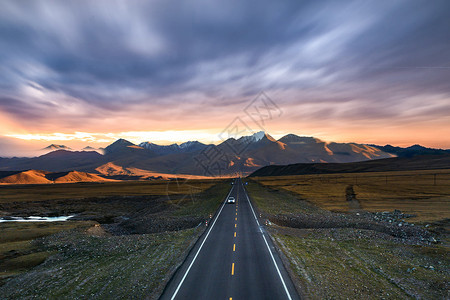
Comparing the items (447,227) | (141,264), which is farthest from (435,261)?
(141,264)

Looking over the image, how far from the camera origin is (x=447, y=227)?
3534 cm

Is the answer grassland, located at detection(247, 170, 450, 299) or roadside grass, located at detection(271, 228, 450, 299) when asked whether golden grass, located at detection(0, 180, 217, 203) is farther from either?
roadside grass, located at detection(271, 228, 450, 299)

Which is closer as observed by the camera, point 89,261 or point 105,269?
point 105,269

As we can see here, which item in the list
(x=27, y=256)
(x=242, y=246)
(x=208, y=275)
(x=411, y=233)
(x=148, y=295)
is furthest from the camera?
(x=411, y=233)

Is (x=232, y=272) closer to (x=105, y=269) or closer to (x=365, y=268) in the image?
(x=365, y=268)

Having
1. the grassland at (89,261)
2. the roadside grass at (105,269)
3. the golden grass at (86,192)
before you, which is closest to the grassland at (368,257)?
the roadside grass at (105,269)

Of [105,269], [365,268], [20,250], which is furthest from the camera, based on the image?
[20,250]

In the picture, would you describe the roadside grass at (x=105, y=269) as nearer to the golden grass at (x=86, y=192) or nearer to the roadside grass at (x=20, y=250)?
the roadside grass at (x=20, y=250)

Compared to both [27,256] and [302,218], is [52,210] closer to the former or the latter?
[27,256]

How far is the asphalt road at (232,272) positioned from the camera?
15961mm

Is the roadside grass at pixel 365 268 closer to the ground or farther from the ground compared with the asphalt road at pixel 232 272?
closer to the ground

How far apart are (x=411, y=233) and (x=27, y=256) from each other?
5138cm

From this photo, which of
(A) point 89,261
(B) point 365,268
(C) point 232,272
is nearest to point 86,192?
(A) point 89,261

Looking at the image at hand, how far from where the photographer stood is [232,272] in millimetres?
19125
